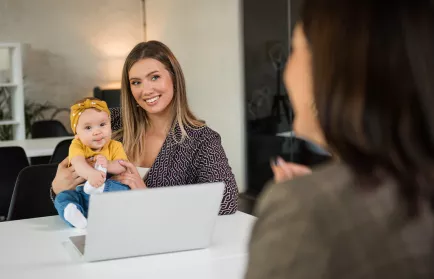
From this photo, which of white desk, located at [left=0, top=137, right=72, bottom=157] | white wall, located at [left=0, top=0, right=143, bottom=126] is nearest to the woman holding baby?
white desk, located at [left=0, top=137, right=72, bottom=157]

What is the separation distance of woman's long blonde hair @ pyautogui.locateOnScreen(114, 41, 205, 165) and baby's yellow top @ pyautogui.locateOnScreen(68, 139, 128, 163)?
0.31m

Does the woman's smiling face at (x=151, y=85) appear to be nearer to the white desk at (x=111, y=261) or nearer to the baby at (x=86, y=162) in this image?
the baby at (x=86, y=162)

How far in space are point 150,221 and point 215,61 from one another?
587 centimetres

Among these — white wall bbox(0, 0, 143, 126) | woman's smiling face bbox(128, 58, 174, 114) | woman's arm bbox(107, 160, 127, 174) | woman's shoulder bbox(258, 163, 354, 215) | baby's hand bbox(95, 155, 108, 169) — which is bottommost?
woman's arm bbox(107, 160, 127, 174)

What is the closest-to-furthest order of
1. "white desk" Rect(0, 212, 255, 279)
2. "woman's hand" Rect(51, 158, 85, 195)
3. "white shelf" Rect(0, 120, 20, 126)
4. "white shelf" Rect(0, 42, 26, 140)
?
"white desk" Rect(0, 212, 255, 279) → "woman's hand" Rect(51, 158, 85, 195) → "white shelf" Rect(0, 42, 26, 140) → "white shelf" Rect(0, 120, 20, 126)

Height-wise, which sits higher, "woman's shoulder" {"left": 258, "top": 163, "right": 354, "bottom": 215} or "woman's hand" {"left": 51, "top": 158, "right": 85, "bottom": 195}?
"woman's shoulder" {"left": 258, "top": 163, "right": 354, "bottom": 215}

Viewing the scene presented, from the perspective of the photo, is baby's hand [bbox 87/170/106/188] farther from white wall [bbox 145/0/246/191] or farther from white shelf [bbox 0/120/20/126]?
white shelf [bbox 0/120/20/126]

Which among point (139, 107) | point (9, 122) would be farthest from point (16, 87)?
point (139, 107)

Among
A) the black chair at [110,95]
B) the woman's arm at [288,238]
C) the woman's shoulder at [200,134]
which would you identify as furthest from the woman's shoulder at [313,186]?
the black chair at [110,95]

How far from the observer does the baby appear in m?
2.39

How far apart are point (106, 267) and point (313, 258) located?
129 cm

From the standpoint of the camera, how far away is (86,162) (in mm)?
2420

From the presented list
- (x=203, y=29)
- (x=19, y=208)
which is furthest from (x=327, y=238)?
(x=203, y=29)

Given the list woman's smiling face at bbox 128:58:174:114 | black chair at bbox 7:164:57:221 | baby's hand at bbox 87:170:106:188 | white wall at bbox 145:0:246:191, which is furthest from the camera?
white wall at bbox 145:0:246:191
